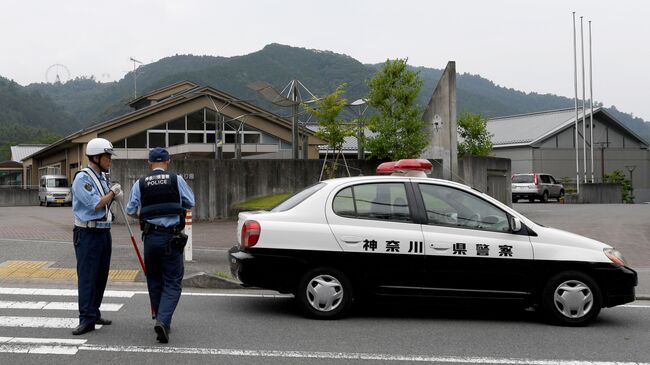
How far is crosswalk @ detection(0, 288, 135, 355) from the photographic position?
5.81 m

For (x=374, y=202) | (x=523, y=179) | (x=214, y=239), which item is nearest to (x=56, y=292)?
(x=374, y=202)

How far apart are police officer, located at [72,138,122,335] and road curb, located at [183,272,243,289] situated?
2.81 m

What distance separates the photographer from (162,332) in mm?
5883

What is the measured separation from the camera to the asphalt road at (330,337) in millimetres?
5625

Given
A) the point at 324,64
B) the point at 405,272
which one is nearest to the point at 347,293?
the point at 405,272

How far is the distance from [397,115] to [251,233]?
574 inches

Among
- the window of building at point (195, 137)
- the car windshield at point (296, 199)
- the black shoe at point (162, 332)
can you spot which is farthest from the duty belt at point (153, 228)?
the window of building at point (195, 137)

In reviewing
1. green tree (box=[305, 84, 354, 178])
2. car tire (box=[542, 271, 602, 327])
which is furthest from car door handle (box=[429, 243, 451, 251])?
green tree (box=[305, 84, 354, 178])

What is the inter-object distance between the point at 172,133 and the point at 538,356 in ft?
110

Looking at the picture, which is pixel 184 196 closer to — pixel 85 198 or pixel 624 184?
pixel 85 198

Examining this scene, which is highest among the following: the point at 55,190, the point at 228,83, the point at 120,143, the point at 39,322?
the point at 228,83

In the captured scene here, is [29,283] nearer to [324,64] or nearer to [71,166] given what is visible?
[71,166]

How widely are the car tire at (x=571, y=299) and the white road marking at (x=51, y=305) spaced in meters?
4.86

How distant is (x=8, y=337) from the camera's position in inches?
241
